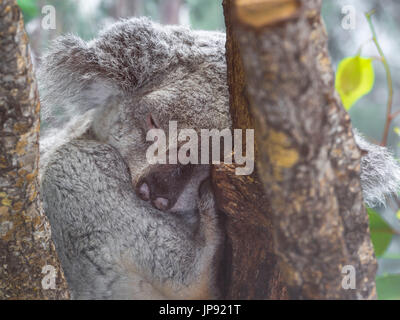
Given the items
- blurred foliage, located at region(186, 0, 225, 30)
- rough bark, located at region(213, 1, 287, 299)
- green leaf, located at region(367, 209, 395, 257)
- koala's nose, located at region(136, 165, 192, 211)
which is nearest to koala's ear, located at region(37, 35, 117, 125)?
koala's nose, located at region(136, 165, 192, 211)

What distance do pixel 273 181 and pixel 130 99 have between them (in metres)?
1.28

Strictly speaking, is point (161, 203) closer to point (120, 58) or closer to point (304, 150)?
point (120, 58)

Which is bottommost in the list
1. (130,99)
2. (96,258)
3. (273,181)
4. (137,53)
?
(96,258)

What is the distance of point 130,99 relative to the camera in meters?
1.96

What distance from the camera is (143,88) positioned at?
1961mm

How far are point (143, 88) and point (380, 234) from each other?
1365 mm

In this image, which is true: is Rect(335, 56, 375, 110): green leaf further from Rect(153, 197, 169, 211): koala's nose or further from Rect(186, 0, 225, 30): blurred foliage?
Rect(186, 0, 225, 30): blurred foliage

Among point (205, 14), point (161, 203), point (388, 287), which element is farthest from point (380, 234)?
point (205, 14)

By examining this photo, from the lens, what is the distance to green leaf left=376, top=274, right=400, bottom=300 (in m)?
2.00

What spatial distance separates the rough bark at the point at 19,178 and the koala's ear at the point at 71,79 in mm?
919

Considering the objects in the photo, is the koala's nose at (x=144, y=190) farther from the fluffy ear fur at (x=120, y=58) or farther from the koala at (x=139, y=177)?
the fluffy ear fur at (x=120, y=58)
